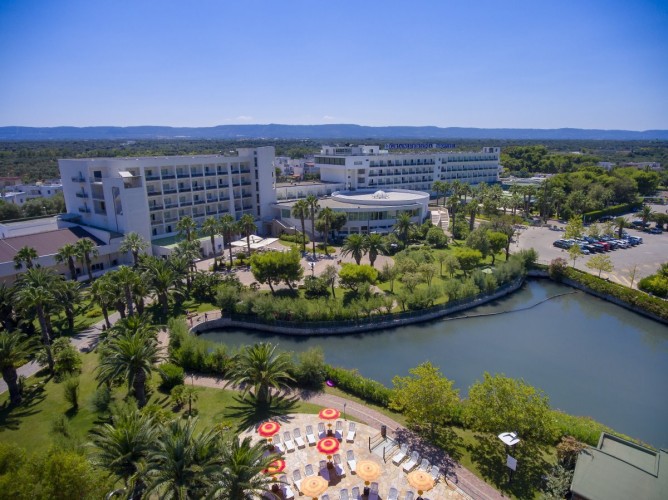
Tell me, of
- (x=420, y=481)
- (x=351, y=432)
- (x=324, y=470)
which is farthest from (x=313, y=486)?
(x=420, y=481)

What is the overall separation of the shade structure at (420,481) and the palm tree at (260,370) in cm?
1257

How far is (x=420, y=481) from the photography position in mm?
24750

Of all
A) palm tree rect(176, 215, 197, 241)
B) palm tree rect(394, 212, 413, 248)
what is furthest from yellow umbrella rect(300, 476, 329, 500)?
palm tree rect(394, 212, 413, 248)

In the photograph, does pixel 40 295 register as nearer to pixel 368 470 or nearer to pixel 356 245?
pixel 368 470

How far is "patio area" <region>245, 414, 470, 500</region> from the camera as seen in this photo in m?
25.0

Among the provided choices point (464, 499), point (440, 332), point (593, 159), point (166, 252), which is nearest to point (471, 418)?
point (464, 499)

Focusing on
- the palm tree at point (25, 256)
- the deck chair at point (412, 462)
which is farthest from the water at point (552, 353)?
the palm tree at point (25, 256)

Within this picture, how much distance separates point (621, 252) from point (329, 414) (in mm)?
75968

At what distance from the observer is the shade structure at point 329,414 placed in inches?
1205

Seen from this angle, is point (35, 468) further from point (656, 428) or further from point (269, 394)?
point (656, 428)

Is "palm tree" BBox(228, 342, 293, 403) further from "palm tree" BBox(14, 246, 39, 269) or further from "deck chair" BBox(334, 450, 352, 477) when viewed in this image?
"palm tree" BBox(14, 246, 39, 269)

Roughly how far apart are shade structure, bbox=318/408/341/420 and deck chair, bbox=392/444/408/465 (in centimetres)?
513

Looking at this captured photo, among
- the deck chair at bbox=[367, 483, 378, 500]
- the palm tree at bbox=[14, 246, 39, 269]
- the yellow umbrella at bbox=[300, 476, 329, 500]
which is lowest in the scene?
the deck chair at bbox=[367, 483, 378, 500]

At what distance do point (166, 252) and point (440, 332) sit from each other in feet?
155
